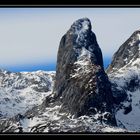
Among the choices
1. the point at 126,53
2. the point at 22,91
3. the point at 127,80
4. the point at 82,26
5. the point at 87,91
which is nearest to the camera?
the point at 87,91

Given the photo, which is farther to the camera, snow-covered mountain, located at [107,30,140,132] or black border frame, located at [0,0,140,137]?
snow-covered mountain, located at [107,30,140,132]

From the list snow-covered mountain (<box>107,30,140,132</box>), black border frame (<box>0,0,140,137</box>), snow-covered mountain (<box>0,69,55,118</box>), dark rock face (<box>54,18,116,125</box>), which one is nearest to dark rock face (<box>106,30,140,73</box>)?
snow-covered mountain (<box>107,30,140,132</box>)

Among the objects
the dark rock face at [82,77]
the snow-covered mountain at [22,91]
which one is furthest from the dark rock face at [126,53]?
the snow-covered mountain at [22,91]

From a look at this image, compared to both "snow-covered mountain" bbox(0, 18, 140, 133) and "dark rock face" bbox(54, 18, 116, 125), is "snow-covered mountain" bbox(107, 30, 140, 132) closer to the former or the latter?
"snow-covered mountain" bbox(0, 18, 140, 133)

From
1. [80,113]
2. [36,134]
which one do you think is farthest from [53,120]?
[36,134]

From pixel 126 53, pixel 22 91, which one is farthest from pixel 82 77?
pixel 22 91

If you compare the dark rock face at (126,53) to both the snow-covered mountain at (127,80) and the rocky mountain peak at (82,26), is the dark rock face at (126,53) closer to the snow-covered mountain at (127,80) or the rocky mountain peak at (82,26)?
the snow-covered mountain at (127,80)

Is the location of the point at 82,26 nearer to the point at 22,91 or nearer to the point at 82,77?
the point at 82,77
